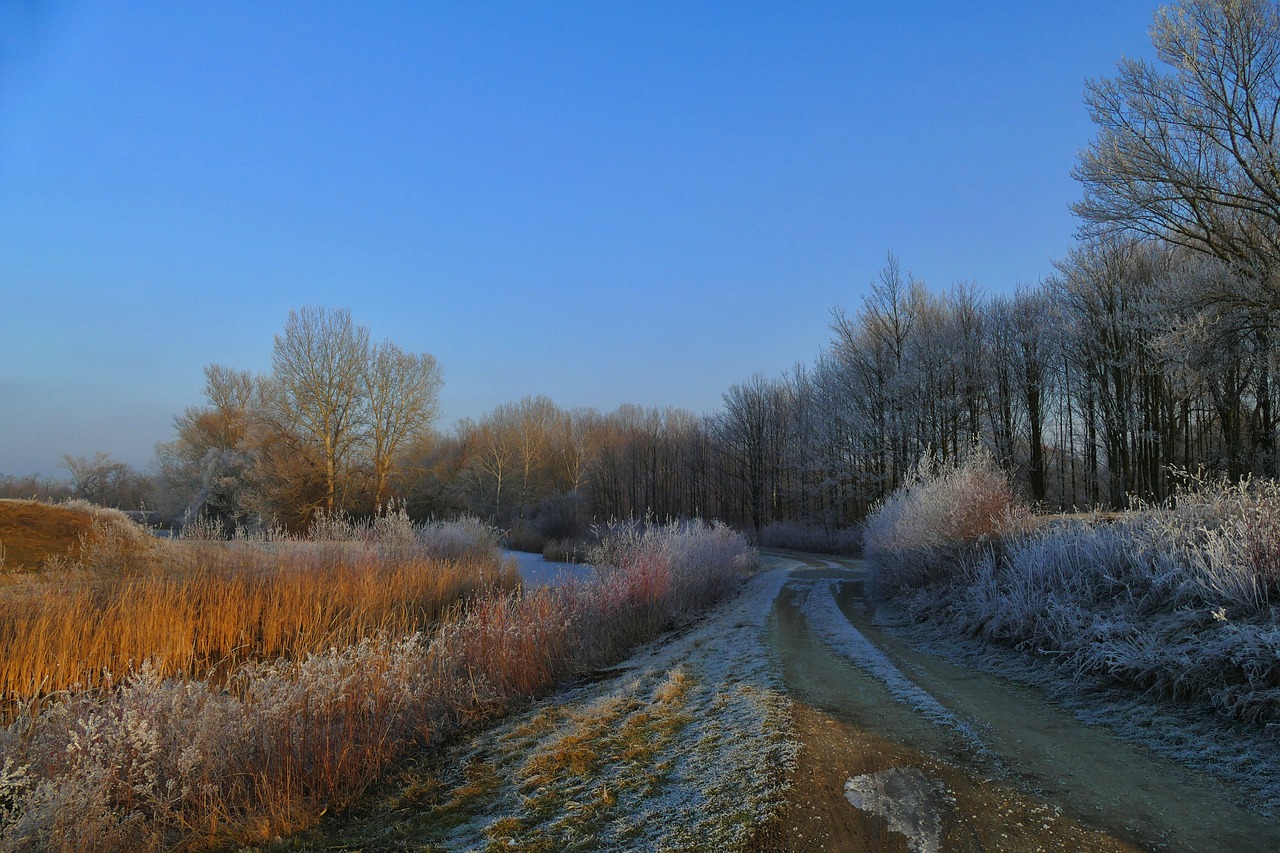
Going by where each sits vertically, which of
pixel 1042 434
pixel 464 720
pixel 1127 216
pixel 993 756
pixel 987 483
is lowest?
pixel 464 720

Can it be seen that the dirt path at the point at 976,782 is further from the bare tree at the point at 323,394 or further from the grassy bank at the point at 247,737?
the bare tree at the point at 323,394

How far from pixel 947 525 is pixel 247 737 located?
446 inches

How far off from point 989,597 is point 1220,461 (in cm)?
1735

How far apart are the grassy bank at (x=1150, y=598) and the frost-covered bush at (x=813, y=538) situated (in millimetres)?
17220

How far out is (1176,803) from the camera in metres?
3.42

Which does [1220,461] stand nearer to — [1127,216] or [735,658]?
[1127,216]

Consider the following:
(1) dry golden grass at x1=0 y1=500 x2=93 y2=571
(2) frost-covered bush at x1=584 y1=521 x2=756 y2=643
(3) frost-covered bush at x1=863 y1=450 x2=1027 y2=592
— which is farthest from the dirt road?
(1) dry golden grass at x1=0 y1=500 x2=93 y2=571

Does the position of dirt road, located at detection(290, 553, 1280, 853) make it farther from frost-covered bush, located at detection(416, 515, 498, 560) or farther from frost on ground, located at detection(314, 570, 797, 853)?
frost-covered bush, located at detection(416, 515, 498, 560)

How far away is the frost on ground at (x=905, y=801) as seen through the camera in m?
3.12

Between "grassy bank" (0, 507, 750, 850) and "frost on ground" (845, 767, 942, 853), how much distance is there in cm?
327

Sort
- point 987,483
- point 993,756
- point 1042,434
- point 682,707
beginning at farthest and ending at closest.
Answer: point 1042,434 < point 987,483 < point 682,707 < point 993,756

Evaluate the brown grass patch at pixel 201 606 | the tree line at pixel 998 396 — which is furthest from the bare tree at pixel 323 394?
the brown grass patch at pixel 201 606

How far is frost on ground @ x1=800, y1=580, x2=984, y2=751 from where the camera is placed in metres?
4.88

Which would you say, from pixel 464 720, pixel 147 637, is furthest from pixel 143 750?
pixel 147 637
